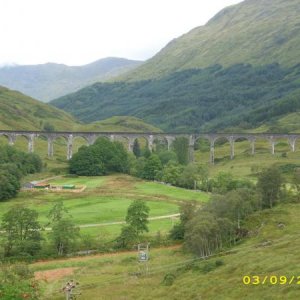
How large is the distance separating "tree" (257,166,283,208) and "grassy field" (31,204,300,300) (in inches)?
570

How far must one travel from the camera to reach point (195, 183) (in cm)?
11981

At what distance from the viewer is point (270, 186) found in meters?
Answer: 84.3

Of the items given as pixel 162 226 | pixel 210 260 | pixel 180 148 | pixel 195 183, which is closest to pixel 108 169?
pixel 180 148

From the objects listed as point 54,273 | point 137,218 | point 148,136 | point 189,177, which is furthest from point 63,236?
point 148,136

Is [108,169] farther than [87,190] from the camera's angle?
Yes

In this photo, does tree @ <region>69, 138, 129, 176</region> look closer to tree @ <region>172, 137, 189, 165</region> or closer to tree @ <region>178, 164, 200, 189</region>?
tree @ <region>172, 137, 189, 165</region>

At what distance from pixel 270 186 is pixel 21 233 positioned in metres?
42.7

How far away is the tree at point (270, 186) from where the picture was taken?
276 ft

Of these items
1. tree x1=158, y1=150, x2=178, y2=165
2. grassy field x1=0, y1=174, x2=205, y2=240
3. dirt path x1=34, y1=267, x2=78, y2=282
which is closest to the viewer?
dirt path x1=34, y1=267, x2=78, y2=282

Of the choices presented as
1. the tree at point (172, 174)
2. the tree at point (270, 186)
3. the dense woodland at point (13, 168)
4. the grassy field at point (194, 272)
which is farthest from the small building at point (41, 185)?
the grassy field at point (194, 272)

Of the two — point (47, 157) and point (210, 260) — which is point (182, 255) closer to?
point (210, 260)

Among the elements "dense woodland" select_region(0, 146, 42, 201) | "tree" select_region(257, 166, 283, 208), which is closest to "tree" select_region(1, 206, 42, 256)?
"dense woodland" select_region(0, 146, 42, 201)

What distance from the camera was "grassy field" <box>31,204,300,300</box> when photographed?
40406 millimetres

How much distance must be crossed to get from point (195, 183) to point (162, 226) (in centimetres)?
4252
